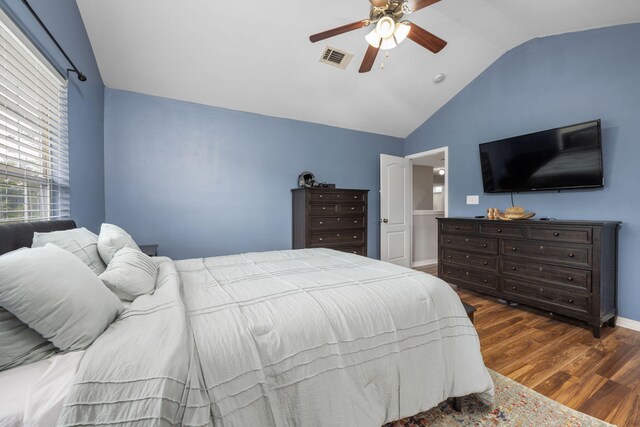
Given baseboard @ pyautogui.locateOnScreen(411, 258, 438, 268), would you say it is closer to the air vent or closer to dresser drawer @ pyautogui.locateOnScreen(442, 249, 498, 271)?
dresser drawer @ pyautogui.locateOnScreen(442, 249, 498, 271)

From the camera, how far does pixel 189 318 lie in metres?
1.04

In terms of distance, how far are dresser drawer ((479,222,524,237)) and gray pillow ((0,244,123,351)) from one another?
347 cm

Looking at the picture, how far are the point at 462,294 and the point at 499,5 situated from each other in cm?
325

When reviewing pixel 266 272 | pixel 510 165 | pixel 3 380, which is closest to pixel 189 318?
pixel 3 380

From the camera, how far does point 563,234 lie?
254 centimetres

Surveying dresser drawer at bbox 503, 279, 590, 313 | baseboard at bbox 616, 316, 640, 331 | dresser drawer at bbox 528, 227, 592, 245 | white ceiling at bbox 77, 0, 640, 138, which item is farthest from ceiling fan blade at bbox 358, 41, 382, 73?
baseboard at bbox 616, 316, 640, 331

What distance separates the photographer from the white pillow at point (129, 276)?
1157mm

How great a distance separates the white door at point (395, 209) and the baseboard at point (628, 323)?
8.46ft

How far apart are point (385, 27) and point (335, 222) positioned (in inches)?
96.9

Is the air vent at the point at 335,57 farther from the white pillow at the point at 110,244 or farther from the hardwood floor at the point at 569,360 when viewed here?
the hardwood floor at the point at 569,360

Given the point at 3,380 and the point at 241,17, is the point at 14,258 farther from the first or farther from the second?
the point at 241,17

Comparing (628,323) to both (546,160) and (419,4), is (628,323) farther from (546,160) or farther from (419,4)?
(419,4)

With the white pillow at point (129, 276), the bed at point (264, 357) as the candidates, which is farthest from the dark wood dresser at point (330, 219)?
the white pillow at point (129, 276)

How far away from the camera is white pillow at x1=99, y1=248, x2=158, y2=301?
116 centimetres
